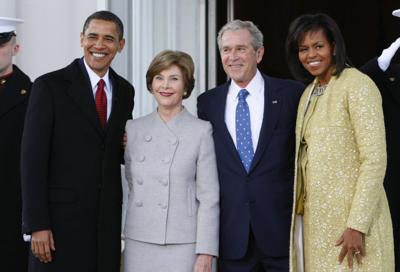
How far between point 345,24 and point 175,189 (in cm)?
441

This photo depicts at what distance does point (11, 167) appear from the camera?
3.57 meters

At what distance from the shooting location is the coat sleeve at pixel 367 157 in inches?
112

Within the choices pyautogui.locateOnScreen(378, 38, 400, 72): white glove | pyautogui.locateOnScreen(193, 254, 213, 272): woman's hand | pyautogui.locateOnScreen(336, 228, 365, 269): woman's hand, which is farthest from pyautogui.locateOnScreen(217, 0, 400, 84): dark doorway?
pyautogui.locateOnScreen(336, 228, 365, 269): woman's hand

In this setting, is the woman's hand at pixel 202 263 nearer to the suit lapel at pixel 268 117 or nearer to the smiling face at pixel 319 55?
the suit lapel at pixel 268 117

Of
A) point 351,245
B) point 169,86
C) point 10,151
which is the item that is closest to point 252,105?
point 169,86

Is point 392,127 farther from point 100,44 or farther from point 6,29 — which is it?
point 6,29

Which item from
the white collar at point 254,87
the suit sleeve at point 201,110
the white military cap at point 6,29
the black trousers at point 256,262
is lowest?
the black trousers at point 256,262

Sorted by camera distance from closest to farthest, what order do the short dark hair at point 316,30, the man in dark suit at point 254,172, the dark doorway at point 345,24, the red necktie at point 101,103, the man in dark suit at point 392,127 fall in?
1. the short dark hair at point 316,30
2. the man in dark suit at point 254,172
3. the red necktie at point 101,103
4. the man in dark suit at point 392,127
5. the dark doorway at point 345,24

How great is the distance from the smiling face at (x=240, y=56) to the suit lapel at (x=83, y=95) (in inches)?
24.1

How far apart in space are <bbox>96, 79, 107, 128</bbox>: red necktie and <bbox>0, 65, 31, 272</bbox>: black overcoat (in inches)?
17.9

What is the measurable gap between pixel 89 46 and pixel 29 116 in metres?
0.44

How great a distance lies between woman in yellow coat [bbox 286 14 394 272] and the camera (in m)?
2.87

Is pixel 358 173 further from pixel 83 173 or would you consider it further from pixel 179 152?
pixel 83 173

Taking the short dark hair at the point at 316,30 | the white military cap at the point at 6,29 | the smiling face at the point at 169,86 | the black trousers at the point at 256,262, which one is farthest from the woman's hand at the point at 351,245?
the white military cap at the point at 6,29
